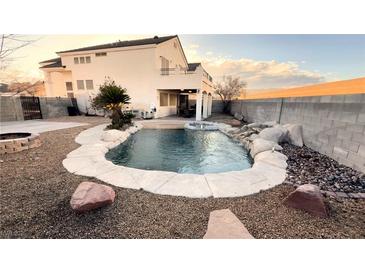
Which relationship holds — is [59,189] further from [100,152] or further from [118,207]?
[100,152]

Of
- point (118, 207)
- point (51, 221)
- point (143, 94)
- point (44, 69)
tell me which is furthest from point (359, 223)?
point (44, 69)

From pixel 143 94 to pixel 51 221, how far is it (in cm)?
1256

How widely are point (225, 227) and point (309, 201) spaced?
130 centimetres

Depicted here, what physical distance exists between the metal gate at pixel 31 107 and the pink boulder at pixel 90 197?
41.0ft

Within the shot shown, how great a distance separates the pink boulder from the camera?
2210mm

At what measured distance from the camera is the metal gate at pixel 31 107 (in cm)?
1098

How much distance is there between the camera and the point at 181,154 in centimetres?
569

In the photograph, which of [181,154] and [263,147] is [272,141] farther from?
[181,154]

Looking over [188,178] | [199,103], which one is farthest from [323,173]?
[199,103]

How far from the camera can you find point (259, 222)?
6.87 ft

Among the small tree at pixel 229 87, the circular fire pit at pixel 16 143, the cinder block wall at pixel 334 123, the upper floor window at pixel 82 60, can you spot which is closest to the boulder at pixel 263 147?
the cinder block wall at pixel 334 123

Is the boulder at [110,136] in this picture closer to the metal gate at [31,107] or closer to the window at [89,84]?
the metal gate at [31,107]

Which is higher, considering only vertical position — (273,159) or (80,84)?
(80,84)

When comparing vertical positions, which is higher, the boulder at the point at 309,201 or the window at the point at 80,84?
the window at the point at 80,84
